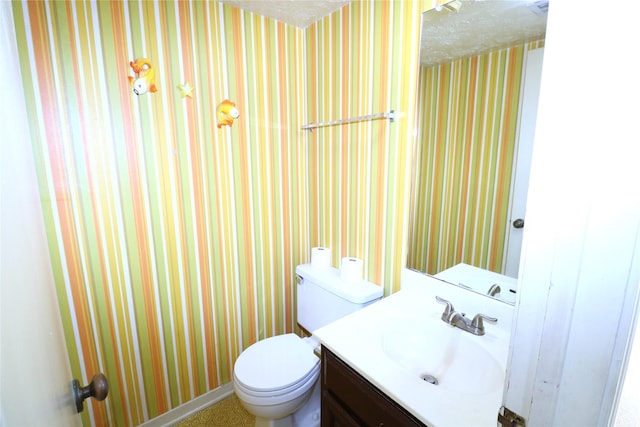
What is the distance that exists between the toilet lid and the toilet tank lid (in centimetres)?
35

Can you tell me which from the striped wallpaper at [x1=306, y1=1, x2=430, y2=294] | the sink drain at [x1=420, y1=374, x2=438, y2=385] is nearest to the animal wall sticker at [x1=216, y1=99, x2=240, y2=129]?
the striped wallpaper at [x1=306, y1=1, x2=430, y2=294]

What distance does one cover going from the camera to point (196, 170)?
158 centimetres

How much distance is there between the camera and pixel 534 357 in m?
0.34

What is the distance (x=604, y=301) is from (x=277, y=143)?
1.74 metres

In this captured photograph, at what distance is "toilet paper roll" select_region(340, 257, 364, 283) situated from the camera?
5.24ft

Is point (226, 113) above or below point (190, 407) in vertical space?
above

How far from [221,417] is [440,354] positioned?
4.55 feet

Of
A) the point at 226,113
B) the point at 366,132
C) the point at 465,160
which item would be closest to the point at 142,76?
the point at 226,113

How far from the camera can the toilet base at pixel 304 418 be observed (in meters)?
1.46

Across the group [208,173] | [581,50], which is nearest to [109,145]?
[208,173]

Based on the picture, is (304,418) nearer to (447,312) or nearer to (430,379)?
(430,379)

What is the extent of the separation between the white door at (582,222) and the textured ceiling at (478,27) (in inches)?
38.3

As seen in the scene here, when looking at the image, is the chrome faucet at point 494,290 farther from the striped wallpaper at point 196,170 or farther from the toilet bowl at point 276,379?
the toilet bowl at point 276,379

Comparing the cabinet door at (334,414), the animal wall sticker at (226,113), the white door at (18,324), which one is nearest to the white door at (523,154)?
the cabinet door at (334,414)
